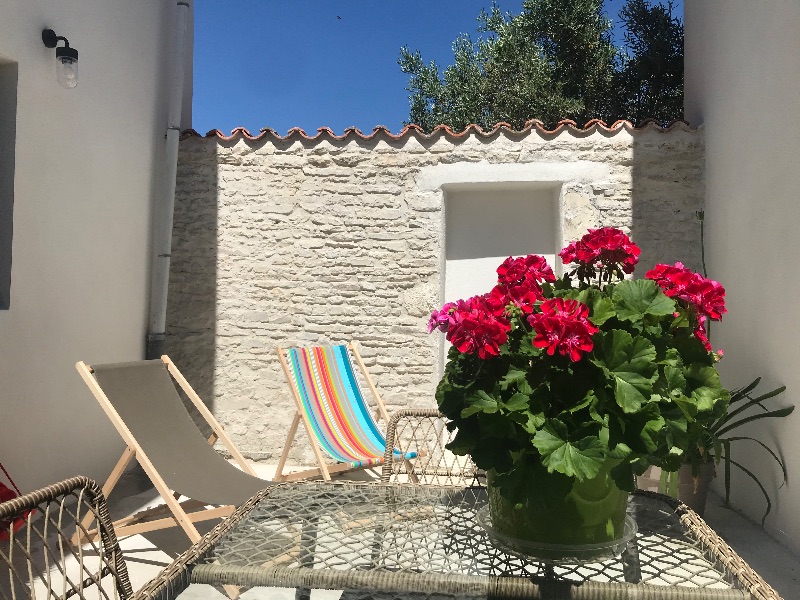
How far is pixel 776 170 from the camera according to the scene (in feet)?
10.6

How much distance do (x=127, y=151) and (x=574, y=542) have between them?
12.8 ft

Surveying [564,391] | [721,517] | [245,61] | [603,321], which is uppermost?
[245,61]

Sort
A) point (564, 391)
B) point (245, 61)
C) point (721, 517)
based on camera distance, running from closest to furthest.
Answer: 1. point (564, 391)
2. point (721, 517)
3. point (245, 61)

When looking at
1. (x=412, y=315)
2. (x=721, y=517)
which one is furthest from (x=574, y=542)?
(x=412, y=315)

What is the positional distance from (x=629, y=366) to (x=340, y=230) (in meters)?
3.65

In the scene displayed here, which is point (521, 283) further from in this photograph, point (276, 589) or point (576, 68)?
point (576, 68)

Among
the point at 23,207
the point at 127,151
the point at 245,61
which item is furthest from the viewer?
the point at 245,61

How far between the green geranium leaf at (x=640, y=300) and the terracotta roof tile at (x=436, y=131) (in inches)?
133

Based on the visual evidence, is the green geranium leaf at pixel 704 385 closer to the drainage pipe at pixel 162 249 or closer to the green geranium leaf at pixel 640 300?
the green geranium leaf at pixel 640 300

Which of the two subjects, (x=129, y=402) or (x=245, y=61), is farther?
(x=245, y=61)

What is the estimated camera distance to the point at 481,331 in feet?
4.13

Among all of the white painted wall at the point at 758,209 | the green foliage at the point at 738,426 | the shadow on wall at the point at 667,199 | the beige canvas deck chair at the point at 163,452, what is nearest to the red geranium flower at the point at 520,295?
the beige canvas deck chair at the point at 163,452

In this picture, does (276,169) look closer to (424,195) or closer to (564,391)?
(424,195)

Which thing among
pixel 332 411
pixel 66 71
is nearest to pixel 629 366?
pixel 332 411
